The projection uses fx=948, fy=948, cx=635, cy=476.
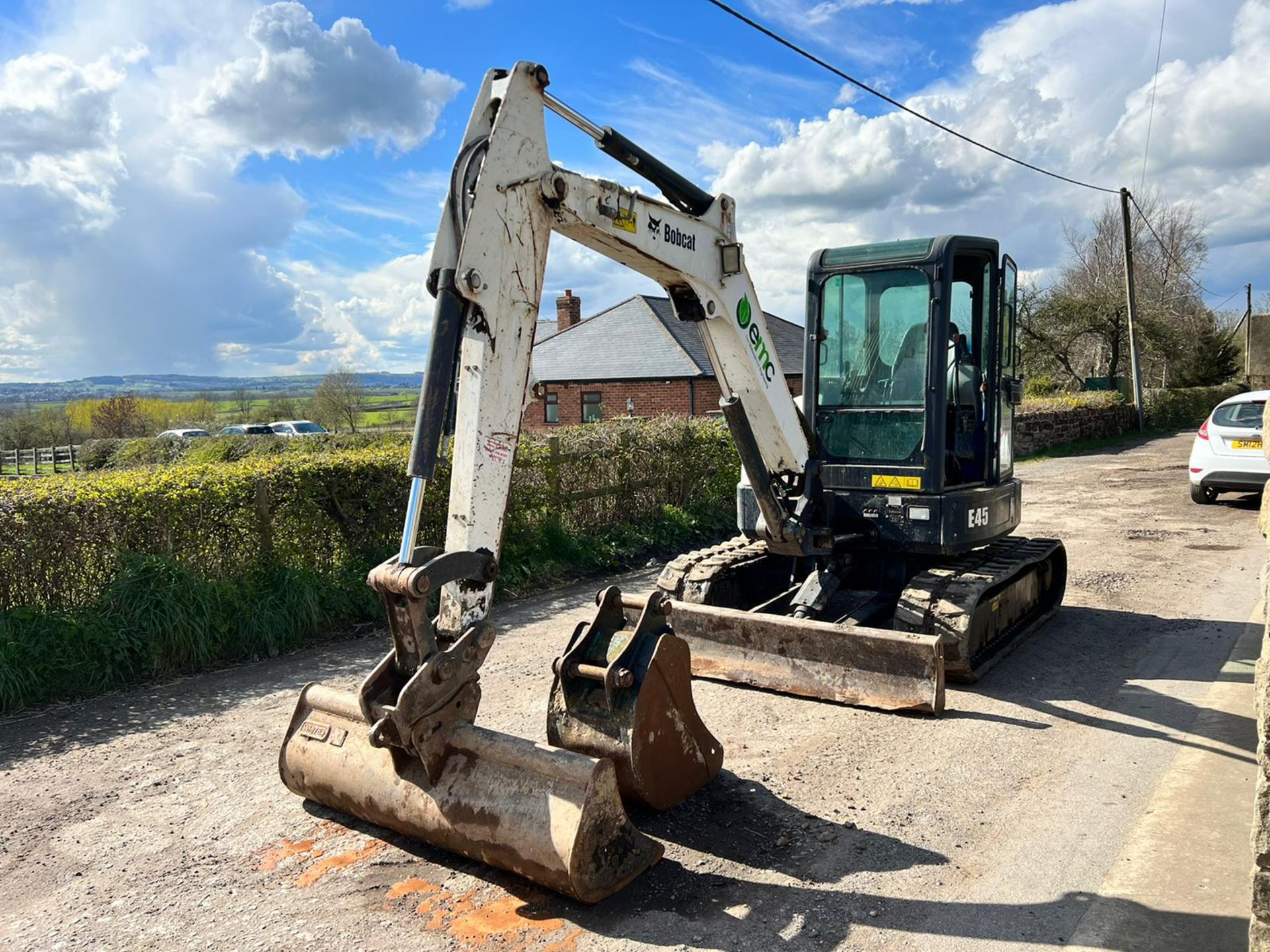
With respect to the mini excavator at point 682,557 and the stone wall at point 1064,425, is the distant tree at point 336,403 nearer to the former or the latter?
the stone wall at point 1064,425

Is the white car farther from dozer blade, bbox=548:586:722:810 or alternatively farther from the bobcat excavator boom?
dozer blade, bbox=548:586:722:810

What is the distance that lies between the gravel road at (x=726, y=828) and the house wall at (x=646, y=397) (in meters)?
20.4

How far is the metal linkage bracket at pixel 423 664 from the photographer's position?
3797 millimetres

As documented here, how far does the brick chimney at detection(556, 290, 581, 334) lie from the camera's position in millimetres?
39125

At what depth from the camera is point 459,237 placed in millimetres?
4188

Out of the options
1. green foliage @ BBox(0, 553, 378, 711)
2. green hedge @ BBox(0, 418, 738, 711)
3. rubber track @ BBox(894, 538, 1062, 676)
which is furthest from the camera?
green hedge @ BBox(0, 418, 738, 711)

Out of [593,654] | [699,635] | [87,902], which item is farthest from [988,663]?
[87,902]

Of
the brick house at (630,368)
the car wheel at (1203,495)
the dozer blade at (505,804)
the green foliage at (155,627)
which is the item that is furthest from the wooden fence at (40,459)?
the dozer blade at (505,804)

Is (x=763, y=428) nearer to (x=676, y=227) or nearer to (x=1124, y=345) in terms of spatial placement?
(x=676, y=227)

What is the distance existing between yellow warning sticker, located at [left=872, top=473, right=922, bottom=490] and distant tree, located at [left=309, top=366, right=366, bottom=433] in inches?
1691

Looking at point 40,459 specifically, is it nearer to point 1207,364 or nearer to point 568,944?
point 568,944

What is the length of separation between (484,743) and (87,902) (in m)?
1.77

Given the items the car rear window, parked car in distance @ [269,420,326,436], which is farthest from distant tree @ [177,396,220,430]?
the car rear window

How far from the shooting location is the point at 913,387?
678cm
